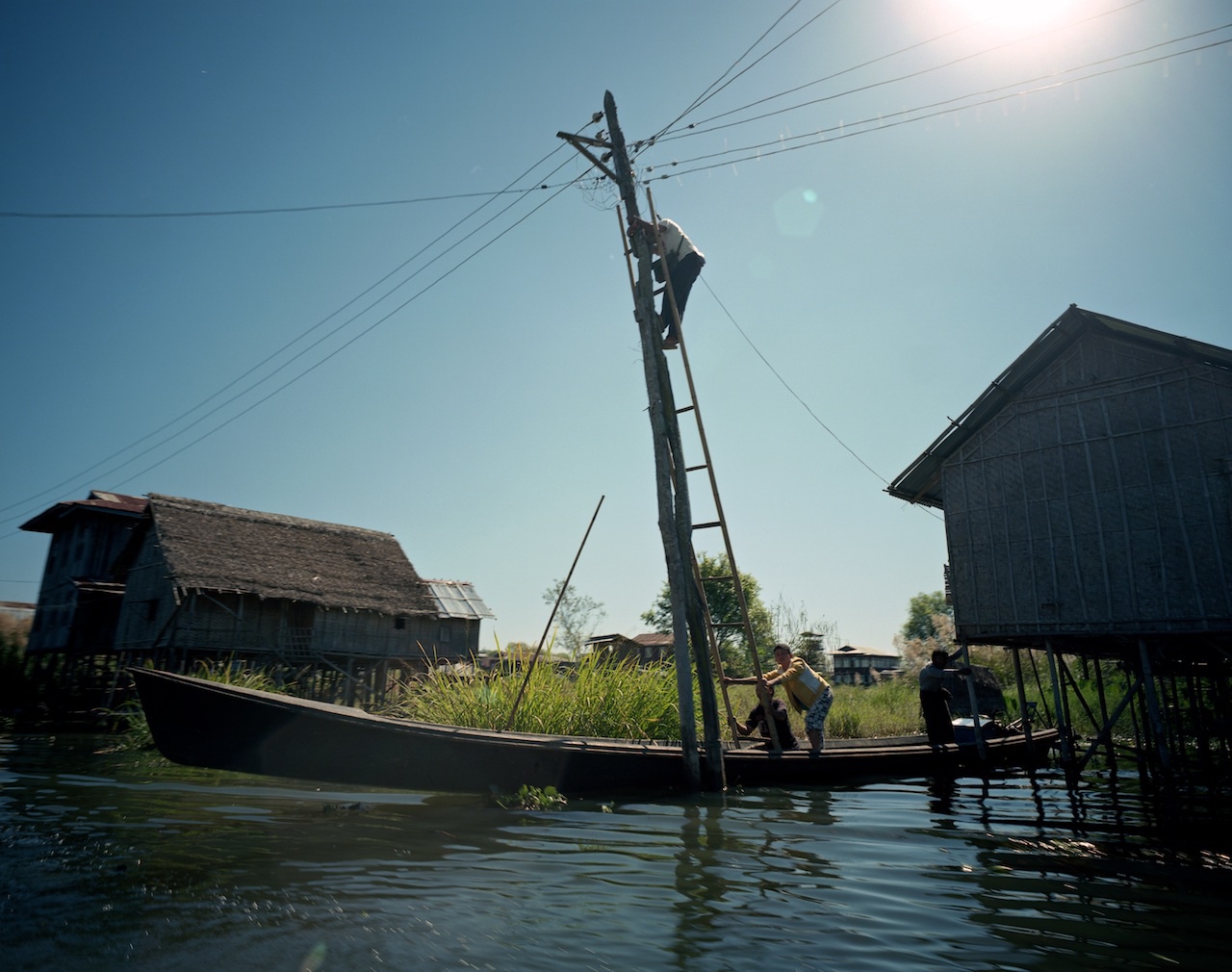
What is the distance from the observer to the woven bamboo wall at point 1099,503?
9359mm

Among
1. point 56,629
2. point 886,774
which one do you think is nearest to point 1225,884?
point 886,774

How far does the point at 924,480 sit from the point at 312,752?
1088 cm

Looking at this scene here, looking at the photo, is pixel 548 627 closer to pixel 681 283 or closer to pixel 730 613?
pixel 681 283

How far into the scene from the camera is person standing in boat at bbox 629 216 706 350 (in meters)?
8.82

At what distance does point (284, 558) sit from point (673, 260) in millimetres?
19113

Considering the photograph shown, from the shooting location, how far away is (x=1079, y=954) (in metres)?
3.27

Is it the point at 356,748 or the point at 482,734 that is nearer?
the point at 356,748

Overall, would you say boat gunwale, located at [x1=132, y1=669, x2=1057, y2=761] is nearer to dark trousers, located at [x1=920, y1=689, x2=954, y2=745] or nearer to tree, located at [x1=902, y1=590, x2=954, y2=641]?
dark trousers, located at [x1=920, y1=689, x2=954, y2=745]

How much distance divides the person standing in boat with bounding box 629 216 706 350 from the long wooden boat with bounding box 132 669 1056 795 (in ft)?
16.0

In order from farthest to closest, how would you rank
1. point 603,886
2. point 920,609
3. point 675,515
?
point 920,609 → point 675,515 → point 603,886

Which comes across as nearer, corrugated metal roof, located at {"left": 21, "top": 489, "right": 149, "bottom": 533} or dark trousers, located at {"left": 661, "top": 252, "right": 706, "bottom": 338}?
dark trousers, located at {"left": 661, "top": 252, "right": 706, "bottom": 338}

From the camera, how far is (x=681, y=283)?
9070 millimetres

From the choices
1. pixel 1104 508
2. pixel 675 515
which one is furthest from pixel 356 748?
pixel 1104 508

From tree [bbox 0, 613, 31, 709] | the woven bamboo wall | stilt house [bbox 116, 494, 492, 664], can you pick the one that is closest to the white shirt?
the woven bamboo wall
